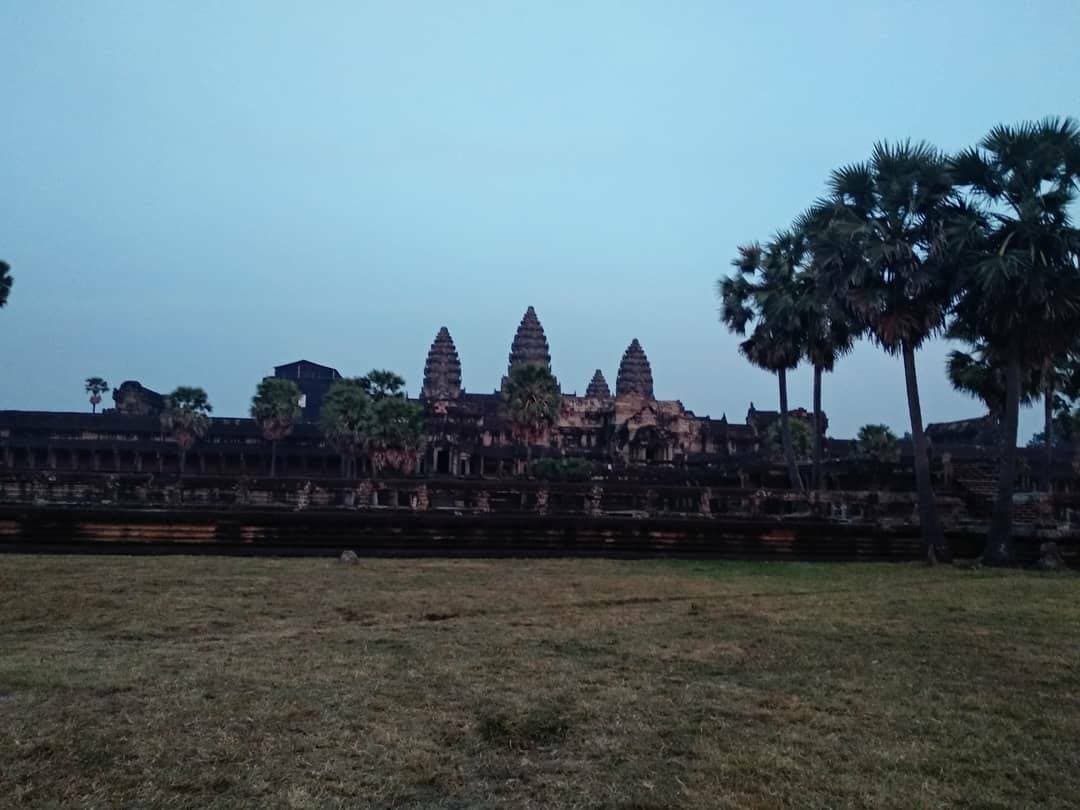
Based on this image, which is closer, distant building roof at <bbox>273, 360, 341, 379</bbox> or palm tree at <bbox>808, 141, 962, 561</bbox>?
palm tree at <bbox>808, 141, 962, 561</bbox>

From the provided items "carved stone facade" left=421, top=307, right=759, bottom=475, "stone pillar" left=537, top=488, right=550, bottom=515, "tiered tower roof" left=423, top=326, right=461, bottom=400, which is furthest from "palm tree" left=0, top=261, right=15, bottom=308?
"tiered tower roof" left=423, top=326, right=461, bottom=400

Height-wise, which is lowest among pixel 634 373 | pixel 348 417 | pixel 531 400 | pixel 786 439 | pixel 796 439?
pixel 786 439

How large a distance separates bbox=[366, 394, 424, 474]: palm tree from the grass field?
3929cm

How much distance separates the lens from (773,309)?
26.8m

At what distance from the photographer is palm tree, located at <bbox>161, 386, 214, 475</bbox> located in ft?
193

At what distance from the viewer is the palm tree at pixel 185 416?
2317 inches

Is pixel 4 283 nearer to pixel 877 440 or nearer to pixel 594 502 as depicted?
pixel 594 502

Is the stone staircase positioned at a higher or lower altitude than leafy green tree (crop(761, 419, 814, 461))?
lower

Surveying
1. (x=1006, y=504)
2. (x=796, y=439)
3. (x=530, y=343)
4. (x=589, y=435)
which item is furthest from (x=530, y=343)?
(x=1006, y=504)

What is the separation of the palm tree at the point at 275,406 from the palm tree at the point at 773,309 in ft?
119

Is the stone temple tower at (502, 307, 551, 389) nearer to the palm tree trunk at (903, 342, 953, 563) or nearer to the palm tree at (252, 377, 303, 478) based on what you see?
the palm tree at (252, 377, 303, 478)

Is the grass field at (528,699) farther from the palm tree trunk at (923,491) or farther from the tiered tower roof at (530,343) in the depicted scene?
the tiered tower roof at (530,343)

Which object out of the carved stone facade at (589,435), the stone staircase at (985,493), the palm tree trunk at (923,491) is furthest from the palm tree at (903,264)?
the carved stone facade at (589,435)

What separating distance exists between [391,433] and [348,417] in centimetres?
310
